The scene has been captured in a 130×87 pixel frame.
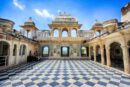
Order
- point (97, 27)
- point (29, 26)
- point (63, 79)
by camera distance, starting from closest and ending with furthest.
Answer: point (63, 79) → point (29, 26) → point (97, 27)

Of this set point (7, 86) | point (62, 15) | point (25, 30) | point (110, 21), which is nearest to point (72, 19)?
point (62, 15)

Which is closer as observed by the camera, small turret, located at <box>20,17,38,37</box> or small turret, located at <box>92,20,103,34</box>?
small turret, located at <box>20,17,38,37</box>

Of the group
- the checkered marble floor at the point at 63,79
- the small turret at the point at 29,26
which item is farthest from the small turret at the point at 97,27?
the checkered marble floor at the point at 63,79

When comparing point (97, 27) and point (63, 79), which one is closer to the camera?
point (63, 79)

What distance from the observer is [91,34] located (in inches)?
794

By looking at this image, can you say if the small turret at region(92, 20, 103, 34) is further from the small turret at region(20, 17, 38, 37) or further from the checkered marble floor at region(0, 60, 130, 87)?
the checkered marble floor at region(0, 60, 130, 87)

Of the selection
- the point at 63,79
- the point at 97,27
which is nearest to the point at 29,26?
the point at 97,27

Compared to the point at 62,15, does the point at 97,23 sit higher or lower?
lower

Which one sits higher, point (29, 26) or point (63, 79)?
point (29, 26)

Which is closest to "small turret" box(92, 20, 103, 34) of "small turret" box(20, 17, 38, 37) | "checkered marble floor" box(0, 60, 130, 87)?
"small turret" box(20, 17, 38, 37)

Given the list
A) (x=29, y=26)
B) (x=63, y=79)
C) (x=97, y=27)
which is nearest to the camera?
(x=63, y=79)

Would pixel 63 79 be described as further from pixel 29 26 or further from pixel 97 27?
Answer: pixel 97 27

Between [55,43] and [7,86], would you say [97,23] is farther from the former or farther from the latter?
[7,86]

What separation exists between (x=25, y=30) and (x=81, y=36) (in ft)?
39.0
